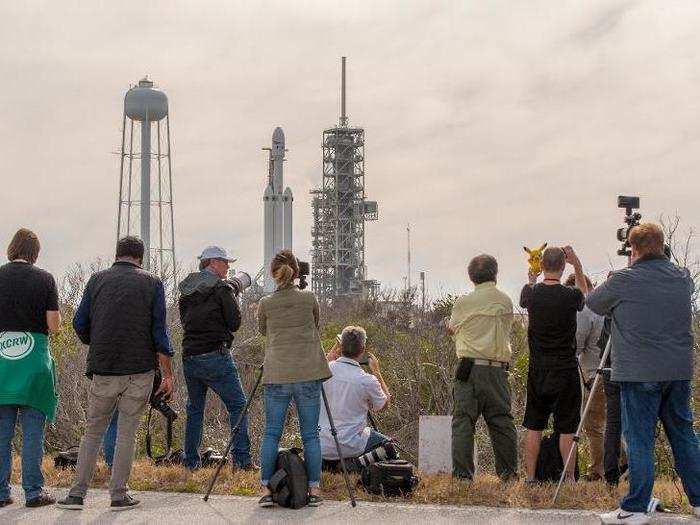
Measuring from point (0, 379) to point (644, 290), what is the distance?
15.2 ft

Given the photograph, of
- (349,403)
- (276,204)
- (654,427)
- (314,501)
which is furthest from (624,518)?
(276,204)

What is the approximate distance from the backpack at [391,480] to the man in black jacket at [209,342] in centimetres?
173

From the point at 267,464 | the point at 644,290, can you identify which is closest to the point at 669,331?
the point at 644,290

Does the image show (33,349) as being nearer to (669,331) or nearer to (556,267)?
(556,267)

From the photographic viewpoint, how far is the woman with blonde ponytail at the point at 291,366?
25.5 feet

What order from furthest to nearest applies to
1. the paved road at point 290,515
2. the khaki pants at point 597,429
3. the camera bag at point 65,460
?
the camera bag at point 65,460 → the khaki pants at point 597,429 → the paved road at point 290,515

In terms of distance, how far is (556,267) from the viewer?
8.17 m

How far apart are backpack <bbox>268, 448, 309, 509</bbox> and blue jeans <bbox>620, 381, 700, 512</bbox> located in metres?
2.26

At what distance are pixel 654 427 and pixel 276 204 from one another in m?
58.3

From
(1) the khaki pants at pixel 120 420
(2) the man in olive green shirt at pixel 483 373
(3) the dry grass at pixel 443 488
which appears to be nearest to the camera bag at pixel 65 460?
(3) the dry grass at pixel 443 488

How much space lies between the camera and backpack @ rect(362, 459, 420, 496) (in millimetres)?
7812

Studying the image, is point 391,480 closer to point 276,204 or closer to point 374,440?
point 374,440

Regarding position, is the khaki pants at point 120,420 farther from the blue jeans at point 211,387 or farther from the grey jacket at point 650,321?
the grey jacket at point 650,321

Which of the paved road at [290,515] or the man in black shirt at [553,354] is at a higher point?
the man in black shirt at [553,354]
